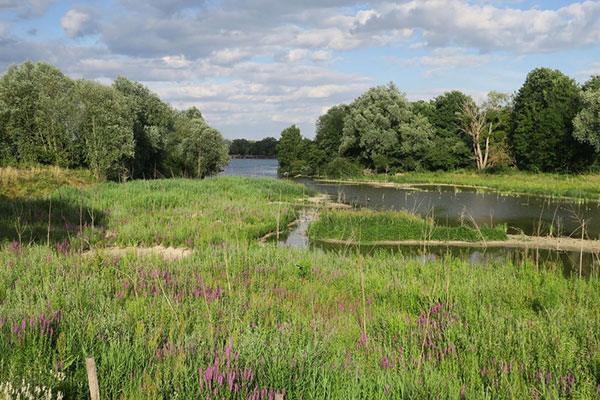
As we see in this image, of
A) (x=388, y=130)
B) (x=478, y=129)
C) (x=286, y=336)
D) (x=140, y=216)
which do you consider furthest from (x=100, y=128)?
(x=478, y=129)

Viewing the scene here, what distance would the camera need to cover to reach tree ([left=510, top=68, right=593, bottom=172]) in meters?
45.3

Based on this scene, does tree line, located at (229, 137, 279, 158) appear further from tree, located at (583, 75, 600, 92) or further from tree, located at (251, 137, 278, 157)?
tree, located at (583, 75, 600, 92)

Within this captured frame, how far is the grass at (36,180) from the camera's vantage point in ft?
71.3

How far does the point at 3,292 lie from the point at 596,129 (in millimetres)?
45363

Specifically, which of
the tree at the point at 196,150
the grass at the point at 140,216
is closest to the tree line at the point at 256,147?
the tree at the point at 196,150

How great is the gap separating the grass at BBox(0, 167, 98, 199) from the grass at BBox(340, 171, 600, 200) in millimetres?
33389

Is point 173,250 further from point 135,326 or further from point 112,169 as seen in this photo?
point 112,169

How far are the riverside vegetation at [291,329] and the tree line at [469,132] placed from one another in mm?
42889

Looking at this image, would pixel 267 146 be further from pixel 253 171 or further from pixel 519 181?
pixel 253 171

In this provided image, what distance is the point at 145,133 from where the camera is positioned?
40.4 metres

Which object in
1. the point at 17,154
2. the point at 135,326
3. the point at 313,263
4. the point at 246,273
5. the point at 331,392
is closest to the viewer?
the point at 331,392

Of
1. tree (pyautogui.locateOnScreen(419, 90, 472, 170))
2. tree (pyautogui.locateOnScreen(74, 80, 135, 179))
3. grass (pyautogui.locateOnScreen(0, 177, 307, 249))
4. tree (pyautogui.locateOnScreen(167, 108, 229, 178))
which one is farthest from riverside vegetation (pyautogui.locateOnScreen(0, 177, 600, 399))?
tree (pyautogui.locateOnScreen(419, 90, 472, 170))

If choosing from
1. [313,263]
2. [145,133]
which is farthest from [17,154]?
[313,263]

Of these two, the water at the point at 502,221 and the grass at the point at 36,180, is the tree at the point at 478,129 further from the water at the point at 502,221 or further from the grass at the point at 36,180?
the grass at the point at 36,180
